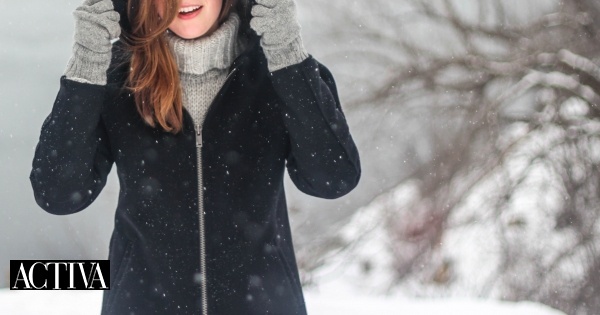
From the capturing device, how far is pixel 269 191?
1.25 m

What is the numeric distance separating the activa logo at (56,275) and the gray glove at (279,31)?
79 centimetres

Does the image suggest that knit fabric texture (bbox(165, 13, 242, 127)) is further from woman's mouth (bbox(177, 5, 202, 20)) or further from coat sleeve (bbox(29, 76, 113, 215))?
coat sleeve (bbox(29, 76, 113, 215))

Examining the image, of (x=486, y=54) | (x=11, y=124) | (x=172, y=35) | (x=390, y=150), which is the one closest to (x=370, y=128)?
(x=390, y=150)

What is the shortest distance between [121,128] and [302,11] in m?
3.63

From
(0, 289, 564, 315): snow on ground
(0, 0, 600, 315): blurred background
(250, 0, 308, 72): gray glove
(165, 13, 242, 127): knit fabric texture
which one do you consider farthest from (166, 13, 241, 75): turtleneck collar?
(0, 0, 600, 315): blurred background

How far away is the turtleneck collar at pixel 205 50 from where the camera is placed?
128 centimetres

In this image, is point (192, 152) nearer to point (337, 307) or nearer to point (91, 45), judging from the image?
point (91, 45)

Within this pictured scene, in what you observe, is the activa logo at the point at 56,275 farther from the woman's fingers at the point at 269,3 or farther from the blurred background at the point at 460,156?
the blurred background at the point at 460,156

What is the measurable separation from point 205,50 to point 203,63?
2cm

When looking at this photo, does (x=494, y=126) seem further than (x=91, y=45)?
Yes

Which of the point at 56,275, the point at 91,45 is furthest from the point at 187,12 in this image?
the point at 56,275

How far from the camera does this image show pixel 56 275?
1922 mm

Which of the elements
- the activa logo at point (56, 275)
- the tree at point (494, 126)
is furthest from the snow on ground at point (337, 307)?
the tree at point (494, 126)

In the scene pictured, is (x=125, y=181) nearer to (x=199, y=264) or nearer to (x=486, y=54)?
(x=199, y=264)
